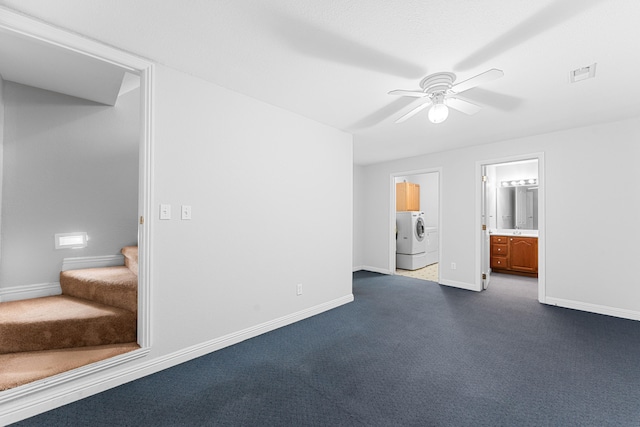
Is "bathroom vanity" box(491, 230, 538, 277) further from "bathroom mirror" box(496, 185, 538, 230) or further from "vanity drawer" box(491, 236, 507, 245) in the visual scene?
"bathroom mirror" box(496, 185, 538, 230)

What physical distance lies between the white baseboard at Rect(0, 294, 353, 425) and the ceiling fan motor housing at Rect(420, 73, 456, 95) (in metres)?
2.72

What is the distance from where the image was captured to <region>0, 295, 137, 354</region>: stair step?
A: 2.09m

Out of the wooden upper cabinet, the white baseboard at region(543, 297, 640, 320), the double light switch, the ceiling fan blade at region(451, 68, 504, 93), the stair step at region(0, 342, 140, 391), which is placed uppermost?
the ceiling fan blade at region(451, 68, 504, 93)

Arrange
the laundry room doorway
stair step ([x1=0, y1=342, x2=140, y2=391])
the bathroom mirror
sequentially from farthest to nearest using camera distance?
the bathroom mirror → the laundry room doorway → stair step ([x1=0, y1=342, x2=140, y2=391])

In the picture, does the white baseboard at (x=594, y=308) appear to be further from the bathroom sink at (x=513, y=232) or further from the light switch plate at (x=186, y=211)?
the light switch plate at (x=186, y=211)

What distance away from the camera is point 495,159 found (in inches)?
167

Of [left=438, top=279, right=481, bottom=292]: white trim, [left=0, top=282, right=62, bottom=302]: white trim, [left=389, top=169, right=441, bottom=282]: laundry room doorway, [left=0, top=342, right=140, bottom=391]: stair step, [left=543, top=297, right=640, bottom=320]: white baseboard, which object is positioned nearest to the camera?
[left=0, top=342, right=140, bottom=391]: stair step

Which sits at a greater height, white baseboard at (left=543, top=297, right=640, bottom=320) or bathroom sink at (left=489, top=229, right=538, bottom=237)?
bathroom sink at (left=489, top=229, right=538, bottom=237)

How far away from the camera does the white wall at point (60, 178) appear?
2.72 m

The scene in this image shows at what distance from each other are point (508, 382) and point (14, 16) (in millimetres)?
3793

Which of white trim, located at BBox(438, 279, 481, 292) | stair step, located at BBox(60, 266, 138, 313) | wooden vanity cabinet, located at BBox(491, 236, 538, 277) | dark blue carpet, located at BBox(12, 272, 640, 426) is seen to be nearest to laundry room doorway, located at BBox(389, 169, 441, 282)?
white trim, located at BBox(438, 279, 481, 292)

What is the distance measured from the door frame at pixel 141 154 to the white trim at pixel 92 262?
1574mm

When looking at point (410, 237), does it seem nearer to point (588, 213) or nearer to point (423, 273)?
point (423, 273)

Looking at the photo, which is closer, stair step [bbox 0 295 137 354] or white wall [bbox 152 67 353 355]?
stair step [bbox 0 295 137 354]
